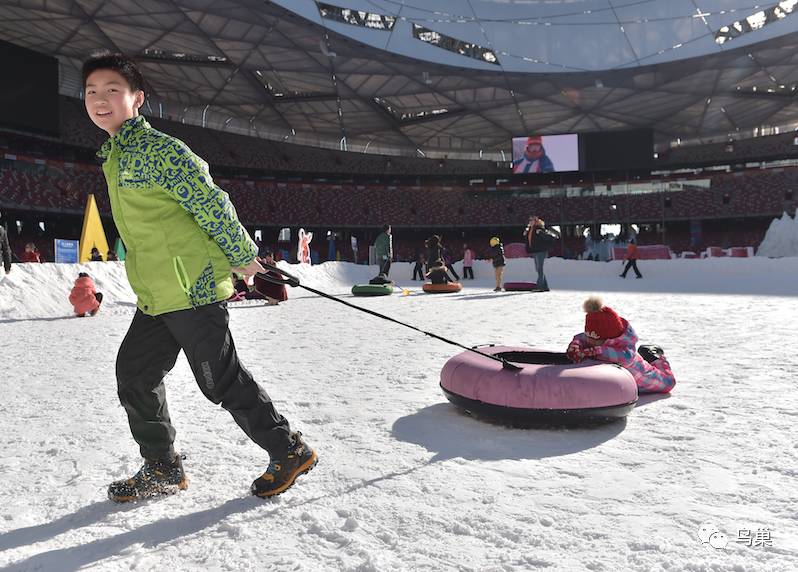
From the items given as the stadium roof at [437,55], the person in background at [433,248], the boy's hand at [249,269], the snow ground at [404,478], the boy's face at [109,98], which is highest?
the stadium roof at [437,55]

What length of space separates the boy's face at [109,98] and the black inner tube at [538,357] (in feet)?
9.18

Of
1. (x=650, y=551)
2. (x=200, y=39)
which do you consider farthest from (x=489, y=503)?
(x=200, y=39)

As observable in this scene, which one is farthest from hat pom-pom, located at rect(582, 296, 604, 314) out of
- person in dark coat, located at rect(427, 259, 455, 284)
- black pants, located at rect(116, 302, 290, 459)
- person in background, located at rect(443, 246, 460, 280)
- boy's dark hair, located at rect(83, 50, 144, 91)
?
person in background, located at rect(443, 246, 460, 280)

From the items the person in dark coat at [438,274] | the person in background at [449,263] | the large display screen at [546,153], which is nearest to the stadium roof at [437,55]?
the large display screen at [546,153]

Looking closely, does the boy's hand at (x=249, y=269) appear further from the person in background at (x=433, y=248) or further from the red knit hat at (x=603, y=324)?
the person in background at (x=433, y=248)

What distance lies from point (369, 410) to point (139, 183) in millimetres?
2185

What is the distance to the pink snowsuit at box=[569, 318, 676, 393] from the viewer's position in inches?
153

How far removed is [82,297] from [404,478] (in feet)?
30.4

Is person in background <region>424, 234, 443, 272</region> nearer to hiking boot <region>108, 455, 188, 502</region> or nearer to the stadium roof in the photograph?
the stadium roof

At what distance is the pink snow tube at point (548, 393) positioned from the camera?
3162 mm

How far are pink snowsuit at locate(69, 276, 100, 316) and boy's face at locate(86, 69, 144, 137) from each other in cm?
879

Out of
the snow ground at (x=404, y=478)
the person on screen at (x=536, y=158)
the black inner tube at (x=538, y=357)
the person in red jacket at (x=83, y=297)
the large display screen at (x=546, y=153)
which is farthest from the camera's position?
the person on screen at (x=536, y=158)

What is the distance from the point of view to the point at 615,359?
3.87 meters

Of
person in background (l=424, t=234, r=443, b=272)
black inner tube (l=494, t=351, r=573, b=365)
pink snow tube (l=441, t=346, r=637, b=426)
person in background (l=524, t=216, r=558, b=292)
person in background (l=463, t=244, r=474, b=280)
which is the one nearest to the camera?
pink snow tube (l=441, t=346, r=637, b=426)
